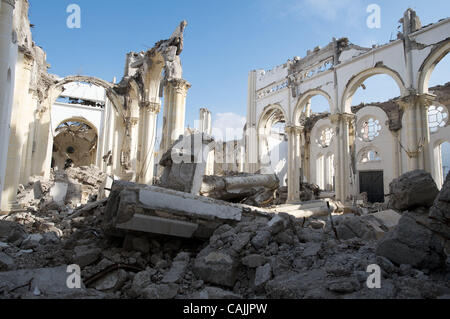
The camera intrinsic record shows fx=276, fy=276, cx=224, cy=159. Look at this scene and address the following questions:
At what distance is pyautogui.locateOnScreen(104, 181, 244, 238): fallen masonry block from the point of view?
3.68m

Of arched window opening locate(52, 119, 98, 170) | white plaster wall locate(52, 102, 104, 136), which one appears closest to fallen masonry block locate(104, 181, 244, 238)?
white plaster wall locate(52, 102, 104, 136)

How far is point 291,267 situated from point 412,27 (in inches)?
503

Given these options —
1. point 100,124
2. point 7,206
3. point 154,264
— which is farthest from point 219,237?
point 100,124

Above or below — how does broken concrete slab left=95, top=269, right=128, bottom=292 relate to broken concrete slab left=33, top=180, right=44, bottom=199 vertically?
below

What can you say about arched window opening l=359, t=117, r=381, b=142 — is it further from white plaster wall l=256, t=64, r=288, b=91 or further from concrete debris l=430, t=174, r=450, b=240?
concrete debris l=430, t=174, r=450, b=240

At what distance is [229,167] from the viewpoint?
1040 inches

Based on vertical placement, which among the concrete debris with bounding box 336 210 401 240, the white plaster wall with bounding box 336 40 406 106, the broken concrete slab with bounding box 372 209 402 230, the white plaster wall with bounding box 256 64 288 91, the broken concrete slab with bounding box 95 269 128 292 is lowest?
the broken concrete slab with bounding box 95 269 128 292

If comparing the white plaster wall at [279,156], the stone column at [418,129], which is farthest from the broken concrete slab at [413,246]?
the white plaster wall at [279,156]

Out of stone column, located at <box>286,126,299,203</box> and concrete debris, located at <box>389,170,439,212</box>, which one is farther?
stone column, located at <box>286,126,299,203</box>

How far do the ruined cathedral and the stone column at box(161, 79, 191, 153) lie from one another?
0.04 m

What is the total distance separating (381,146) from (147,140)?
50.8 feet
